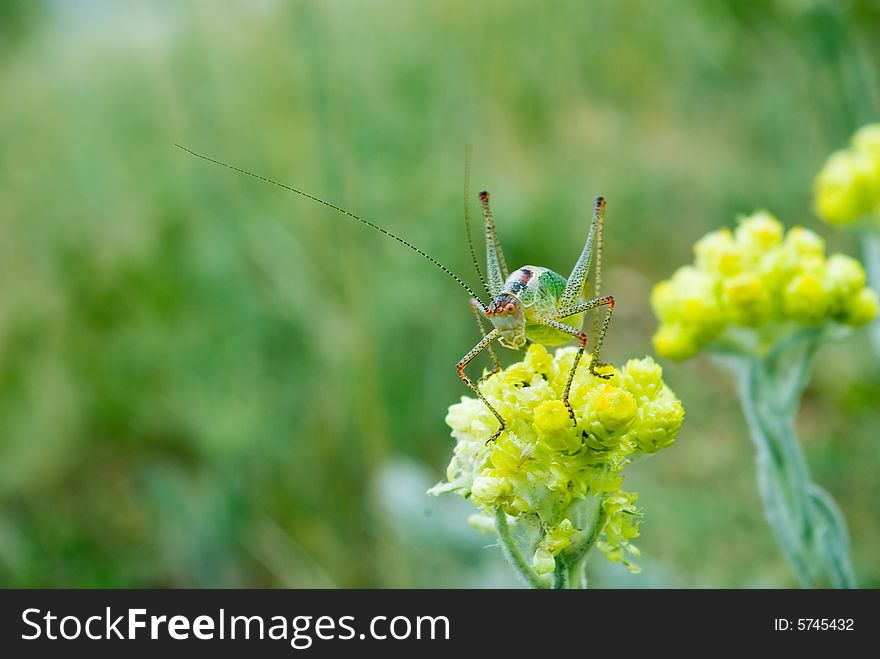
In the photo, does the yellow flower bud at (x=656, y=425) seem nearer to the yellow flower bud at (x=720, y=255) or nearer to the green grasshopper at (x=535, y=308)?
the green grasshopper at (x=535, y=308)

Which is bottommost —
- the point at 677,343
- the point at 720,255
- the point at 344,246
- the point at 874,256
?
the point at 677,343

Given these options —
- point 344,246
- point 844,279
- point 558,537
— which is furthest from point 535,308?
point 344,246

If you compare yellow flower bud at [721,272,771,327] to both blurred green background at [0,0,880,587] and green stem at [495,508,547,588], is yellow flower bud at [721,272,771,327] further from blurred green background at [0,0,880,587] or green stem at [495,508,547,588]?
blurred green background at [0,0,880,587]

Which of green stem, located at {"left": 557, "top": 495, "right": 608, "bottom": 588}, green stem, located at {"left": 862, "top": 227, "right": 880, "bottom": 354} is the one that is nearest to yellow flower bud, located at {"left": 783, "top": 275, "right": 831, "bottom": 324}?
green stem, located at {"left": 862, "top": 227, "right": 880, "bottom": 354}

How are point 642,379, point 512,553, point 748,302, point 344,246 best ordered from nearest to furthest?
point 512,553 < point 642,379 < point 748,302 < point 344,246

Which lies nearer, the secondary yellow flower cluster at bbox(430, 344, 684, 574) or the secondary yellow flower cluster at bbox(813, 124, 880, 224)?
the secondary yellow flower cluster at bbox(430, 344, 684, 574)

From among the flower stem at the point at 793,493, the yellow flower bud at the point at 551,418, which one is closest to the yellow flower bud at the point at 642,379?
the yellow flower bud at the point at 551,418

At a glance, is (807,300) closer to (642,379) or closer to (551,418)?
(642,379)
